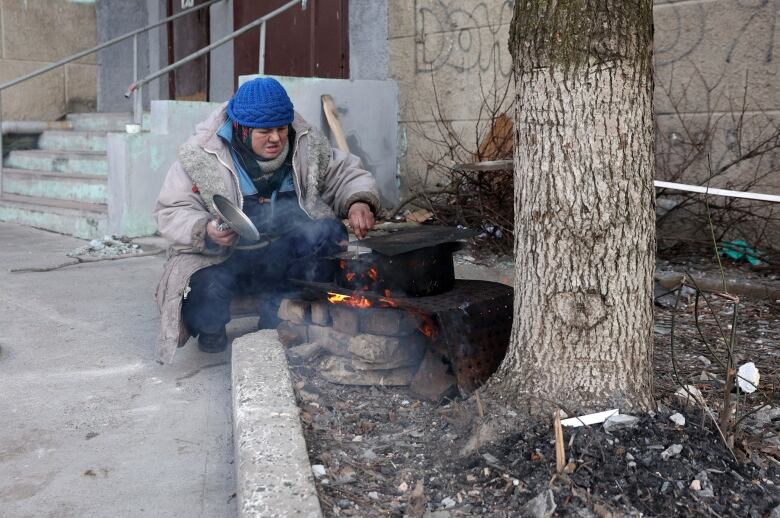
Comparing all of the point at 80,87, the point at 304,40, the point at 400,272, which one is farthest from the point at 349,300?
the point at 80,87

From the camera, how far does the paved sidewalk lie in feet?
8.50

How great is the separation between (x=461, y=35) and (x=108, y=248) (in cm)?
350

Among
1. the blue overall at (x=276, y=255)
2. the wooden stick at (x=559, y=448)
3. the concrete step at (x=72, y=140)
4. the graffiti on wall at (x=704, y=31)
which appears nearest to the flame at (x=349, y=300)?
the blue overall at (x=276, y=255)

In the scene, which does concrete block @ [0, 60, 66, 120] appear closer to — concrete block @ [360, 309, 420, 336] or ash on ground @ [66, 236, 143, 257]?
ash on ground @ [66, 236, 143, 257]

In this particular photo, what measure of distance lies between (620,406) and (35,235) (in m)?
6.39

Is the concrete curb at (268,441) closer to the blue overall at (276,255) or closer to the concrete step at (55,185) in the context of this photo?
the blue overall at (276,255)

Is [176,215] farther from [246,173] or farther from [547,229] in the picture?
[547,229]

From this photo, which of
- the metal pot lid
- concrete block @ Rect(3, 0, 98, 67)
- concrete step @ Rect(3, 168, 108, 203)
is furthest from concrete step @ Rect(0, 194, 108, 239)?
the metal pot lid

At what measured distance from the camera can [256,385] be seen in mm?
2955

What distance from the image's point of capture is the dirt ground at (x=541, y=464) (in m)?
2.17

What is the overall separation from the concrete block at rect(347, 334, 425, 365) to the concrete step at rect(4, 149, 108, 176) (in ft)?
18.0

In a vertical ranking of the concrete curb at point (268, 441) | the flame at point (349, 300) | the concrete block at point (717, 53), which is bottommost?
the concrete curb at point (268, 441)

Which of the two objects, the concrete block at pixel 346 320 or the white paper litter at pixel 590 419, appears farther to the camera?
A: the concrete block at pixel 346 320

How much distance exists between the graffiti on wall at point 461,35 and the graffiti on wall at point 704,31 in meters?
1.35
